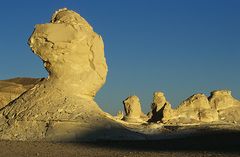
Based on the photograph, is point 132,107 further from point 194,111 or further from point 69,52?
point 69,52

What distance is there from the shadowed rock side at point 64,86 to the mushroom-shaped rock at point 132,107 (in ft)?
60.6

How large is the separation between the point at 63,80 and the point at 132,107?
66.3 ft

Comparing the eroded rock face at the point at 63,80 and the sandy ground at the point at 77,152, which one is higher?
the eroded rock face at the point at 63,80

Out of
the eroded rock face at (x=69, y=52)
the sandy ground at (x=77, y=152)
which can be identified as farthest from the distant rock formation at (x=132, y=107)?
the sandy ground at (x=77, y=152)

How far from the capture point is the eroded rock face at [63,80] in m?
20.8

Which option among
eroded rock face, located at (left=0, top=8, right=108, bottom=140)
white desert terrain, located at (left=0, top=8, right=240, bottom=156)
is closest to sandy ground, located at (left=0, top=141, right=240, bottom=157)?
white desert terrain, located at (left=0, top=8, right=240, bottom=156)

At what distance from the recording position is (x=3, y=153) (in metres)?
14.3

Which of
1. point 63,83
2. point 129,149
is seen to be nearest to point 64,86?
point 63,83

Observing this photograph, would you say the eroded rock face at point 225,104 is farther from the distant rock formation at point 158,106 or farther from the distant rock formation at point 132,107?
the distant rock formation at point 132,107

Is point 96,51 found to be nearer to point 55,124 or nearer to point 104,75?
point 104,75

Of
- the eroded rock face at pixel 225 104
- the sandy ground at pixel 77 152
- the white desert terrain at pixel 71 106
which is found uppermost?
the eroded rock face at pixel 225 104

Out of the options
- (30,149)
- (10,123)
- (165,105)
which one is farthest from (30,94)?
(165,105)

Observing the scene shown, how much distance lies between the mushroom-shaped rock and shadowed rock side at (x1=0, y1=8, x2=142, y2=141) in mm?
18474

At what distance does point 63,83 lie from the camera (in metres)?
22.2
